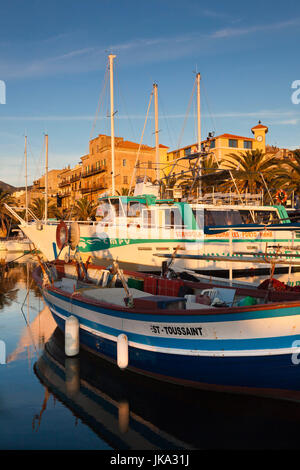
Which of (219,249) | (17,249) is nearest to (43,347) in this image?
(219,249)

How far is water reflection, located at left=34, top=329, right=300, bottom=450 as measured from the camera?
5848mm

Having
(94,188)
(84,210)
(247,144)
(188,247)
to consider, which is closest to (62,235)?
(188,247)

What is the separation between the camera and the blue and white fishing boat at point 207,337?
20.5 ft

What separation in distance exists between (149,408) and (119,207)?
1383 cm

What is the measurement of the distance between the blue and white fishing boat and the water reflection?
307 millimetres

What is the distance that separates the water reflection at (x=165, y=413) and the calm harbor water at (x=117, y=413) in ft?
0.05

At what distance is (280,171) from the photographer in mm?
33688

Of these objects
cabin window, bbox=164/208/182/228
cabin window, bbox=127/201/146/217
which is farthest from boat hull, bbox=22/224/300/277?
cabin window, bbox=127/201/146/217

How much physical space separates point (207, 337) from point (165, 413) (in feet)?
4.80

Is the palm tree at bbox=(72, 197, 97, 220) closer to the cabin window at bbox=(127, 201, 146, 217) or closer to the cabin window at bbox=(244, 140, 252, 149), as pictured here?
the cabin window at bbox=(244, 140, 252, 149)

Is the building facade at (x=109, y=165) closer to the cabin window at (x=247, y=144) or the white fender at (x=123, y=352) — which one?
the cabin window at (x=247, y=144)

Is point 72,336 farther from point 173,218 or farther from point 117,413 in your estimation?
point 173,218

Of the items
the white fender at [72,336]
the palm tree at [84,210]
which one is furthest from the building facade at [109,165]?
the white fender at [72,336]
